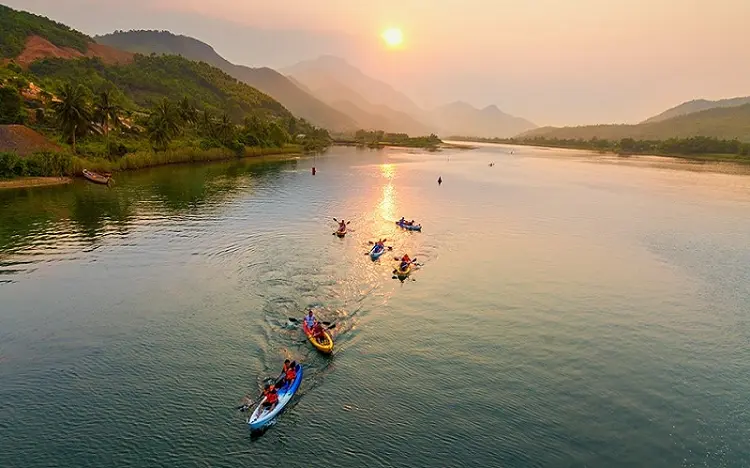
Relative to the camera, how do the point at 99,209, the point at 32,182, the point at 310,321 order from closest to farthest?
1. the point at 310,321
2. the point at 99,209
3. the point at 32,182

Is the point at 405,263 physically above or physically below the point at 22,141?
below

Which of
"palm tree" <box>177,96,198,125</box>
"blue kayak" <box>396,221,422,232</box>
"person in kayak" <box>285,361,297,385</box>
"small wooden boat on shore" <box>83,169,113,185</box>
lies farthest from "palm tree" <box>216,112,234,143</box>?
"person in kayak" <box>285,361,297,385</box>

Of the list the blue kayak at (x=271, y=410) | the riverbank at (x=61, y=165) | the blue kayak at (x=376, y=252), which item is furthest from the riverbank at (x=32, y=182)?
the blue kayak at (x=271, y=410)

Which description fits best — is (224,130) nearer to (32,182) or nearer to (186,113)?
(186,113)

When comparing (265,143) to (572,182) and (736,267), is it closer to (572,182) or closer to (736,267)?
(572,182)

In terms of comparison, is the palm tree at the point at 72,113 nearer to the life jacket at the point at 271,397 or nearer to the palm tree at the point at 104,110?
the palm tree at the point at 104,110

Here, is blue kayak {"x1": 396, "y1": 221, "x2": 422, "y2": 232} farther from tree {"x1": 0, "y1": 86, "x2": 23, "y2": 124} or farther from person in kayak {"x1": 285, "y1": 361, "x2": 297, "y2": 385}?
tree {"x1": 0, "y1": 86, "x2": 23, "y2": 124}

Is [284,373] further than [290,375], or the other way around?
[284,373]

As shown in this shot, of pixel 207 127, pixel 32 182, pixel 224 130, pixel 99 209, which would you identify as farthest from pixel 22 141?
pixel 224 130
